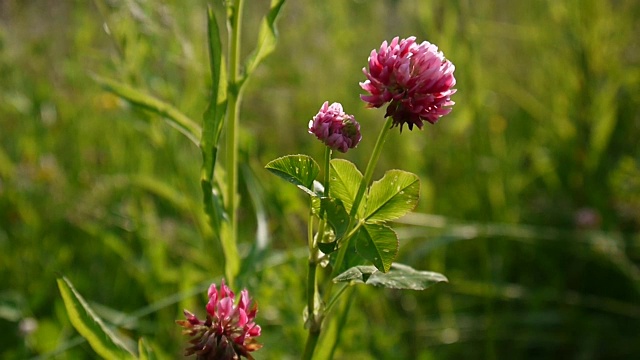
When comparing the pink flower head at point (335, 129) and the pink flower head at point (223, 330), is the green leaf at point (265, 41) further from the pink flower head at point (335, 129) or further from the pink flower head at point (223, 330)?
the pink flower head at point (223, 330)

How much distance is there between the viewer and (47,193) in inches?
86.9

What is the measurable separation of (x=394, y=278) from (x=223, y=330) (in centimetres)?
16

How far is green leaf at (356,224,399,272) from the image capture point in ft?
1.94

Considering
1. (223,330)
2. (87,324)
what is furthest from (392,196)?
(87,324)

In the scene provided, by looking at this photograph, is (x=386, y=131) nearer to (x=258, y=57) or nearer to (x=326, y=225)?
(x=326, y=225)

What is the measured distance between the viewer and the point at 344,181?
64 cm

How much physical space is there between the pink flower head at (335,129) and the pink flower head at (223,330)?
15cm

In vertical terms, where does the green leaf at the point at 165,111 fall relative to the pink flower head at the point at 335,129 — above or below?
below

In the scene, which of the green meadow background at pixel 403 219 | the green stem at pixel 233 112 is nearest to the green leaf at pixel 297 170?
the green stem at pixel 233 112

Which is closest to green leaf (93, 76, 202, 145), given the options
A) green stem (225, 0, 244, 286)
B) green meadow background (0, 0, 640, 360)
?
green stem (225, 0, 244, 286)

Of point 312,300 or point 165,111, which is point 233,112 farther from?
point 312,300

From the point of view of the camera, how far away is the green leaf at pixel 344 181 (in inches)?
24.8

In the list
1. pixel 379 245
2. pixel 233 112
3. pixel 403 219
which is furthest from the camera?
pixel 403 219

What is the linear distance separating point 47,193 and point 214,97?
1.66 m
